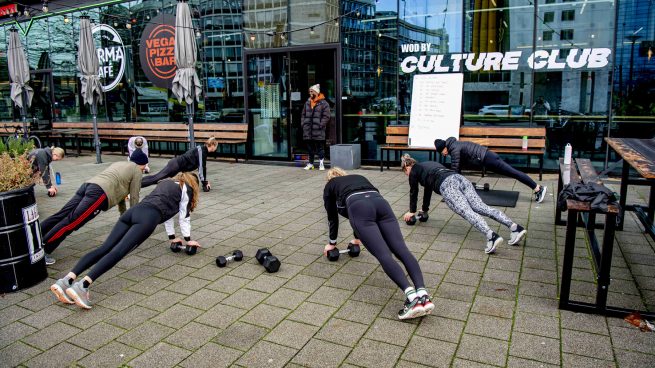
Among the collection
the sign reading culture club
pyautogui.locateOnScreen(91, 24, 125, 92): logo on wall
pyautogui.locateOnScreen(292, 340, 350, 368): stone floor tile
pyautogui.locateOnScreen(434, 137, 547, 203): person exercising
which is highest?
pyautogui.locateOnScreen(91, 24, 125, 92): logo on wall

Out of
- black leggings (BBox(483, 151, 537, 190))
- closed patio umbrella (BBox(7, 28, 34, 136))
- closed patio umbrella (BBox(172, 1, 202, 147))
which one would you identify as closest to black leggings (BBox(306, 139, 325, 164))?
closed patio umbrella (BBox(172, 1, 202, 147))

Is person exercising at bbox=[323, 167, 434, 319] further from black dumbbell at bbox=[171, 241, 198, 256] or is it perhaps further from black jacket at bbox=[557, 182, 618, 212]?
black dumbbell at bbox=[171, 241, 198, 256]

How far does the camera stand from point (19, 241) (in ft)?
16.4

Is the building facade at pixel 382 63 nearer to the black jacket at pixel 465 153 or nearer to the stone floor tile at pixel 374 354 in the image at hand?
the black jacket at pixel 465 153

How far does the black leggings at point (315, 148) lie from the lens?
1238 centimetres

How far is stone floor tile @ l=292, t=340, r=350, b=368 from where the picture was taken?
360 cm

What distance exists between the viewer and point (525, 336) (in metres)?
3.92

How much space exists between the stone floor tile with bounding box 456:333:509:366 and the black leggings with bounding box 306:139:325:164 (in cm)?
874

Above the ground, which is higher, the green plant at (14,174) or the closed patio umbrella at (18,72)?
the closed patio umbrella at (18,72)

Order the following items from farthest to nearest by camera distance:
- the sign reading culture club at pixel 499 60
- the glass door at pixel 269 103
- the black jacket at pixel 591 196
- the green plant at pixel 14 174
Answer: the glass door at pixel 269 103 < the sign reading culture club at pixel 499 60 < the green plant at pixel 14 174 < the black jacket at pixel 591 196

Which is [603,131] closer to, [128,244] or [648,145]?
[648,145]

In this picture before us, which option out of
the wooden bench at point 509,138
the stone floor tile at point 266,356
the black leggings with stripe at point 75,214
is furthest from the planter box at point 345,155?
the stone floor tile at point 266,356

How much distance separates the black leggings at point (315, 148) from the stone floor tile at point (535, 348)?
28.9 feet

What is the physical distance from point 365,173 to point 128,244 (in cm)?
751
